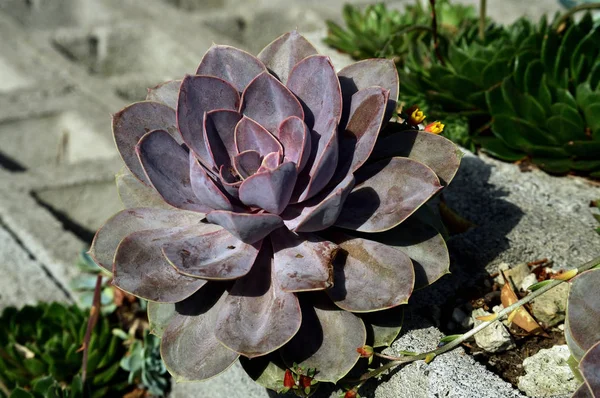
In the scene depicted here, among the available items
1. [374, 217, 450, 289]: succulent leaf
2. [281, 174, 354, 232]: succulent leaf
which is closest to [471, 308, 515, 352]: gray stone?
[374, 217, 450, 289]: succulent leaf

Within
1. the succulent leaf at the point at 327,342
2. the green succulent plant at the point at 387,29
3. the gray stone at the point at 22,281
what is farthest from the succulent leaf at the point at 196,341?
the green succulent plant at the point at 387,29

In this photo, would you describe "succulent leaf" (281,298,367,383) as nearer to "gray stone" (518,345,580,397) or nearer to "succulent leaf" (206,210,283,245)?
"succulent leaf" (206,210,283,245)

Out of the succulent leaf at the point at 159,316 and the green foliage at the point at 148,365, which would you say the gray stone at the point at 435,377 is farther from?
the green foliage at the point at 148,365

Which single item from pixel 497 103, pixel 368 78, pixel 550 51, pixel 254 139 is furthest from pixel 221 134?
pixel 550 51

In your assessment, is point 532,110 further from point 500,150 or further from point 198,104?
point 198,104

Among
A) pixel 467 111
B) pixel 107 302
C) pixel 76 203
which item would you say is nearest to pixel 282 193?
pixel 467 111

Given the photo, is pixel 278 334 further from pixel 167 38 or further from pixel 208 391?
pixel 167 38
